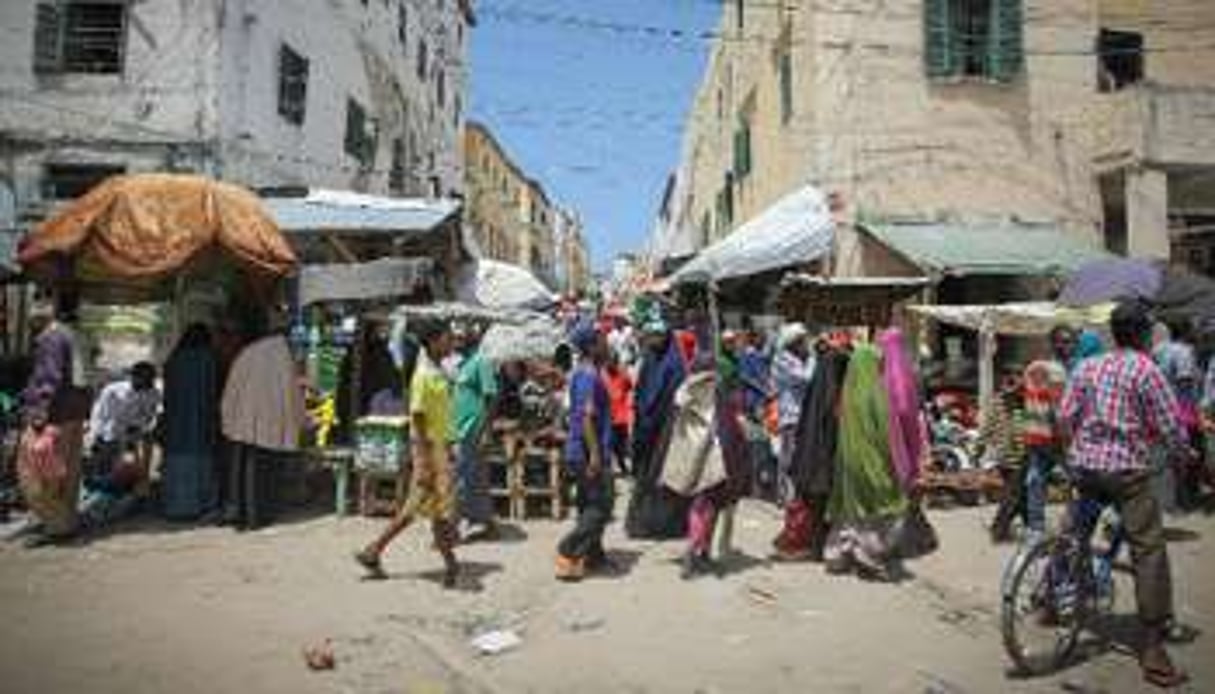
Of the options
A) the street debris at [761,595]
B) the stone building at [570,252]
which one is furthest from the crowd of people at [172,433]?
the stone building at [570,252]

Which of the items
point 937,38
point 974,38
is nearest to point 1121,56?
point 974,38

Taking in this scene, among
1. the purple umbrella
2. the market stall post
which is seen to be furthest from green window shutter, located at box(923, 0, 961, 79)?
the purple umbrella

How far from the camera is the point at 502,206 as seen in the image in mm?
56312

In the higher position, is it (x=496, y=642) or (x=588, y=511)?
(x=588, y=511)

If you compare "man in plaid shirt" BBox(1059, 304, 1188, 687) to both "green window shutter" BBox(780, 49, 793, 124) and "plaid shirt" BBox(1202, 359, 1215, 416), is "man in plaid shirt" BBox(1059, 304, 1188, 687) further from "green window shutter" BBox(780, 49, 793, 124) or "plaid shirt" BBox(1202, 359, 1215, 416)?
"green window shutter" BBox(780, 49, 793, 124)

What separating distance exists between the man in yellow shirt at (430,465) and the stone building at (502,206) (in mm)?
29299

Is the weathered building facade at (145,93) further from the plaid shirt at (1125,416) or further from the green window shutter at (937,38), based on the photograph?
the plaid shirt at (1125,416)

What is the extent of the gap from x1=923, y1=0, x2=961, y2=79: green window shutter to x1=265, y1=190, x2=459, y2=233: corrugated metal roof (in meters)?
7.79

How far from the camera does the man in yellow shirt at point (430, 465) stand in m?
Answer: 7.39

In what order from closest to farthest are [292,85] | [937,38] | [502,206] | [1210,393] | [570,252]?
[1210,393] → [937,38] → [292,85] → [502,206] → [570,252]

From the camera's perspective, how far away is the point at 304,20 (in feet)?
74.9

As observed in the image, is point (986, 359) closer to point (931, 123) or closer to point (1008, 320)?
point (1008, 320)

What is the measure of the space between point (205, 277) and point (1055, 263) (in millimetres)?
10944

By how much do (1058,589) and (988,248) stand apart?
10475 millimetres
